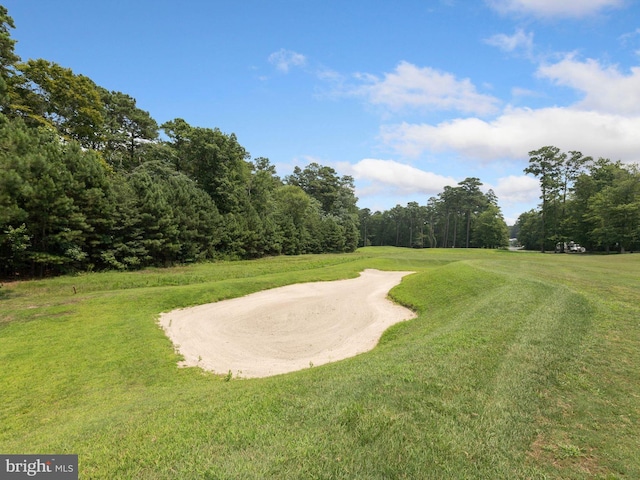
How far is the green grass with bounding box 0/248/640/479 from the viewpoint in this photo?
12.2 ft

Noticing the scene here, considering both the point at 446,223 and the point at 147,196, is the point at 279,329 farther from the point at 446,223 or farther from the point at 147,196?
the point at 446,223

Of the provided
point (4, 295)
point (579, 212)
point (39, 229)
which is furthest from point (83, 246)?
point (579, 212)

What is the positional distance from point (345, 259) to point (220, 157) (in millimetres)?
24052

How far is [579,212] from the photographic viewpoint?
56.2 meters

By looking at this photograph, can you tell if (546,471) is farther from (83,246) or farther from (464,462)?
(83,246)

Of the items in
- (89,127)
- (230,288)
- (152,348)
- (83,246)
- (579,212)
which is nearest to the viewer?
(152,348)

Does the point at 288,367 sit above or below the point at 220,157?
below

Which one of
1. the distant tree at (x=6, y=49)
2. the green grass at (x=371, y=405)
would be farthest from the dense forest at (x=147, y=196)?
the green grass at (x=371, y=405)

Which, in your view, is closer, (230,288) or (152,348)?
(152,348)

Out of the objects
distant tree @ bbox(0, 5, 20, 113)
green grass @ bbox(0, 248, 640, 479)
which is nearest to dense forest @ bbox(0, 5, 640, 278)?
distant tree @ bbox(0, 5, 20, 113)

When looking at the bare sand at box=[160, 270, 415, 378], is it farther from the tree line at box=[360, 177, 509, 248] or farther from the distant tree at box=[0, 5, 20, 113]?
the tree line at box=[360, 177, 509, 248]

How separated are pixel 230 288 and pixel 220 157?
98.6 feet

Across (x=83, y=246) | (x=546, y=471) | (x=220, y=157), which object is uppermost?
(x=220, y=157)

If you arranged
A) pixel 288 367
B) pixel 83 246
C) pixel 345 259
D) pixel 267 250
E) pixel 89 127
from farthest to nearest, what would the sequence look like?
pixel 267 250 → pixel 345 259 → pixel 89 127 → pixel 83 246 → pixel 288 367
